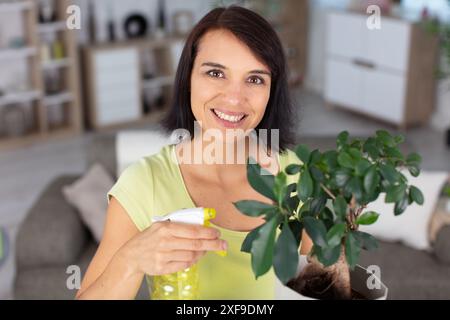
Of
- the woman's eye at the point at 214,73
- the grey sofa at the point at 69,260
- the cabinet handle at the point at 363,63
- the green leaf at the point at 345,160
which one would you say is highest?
the woman's eye at the point at 214,73

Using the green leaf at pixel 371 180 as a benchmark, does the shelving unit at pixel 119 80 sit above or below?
below

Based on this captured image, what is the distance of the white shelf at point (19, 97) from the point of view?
596 centimetres

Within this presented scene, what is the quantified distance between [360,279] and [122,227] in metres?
0.48

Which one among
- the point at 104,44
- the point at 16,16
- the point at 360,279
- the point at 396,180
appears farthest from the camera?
the point at 104,44

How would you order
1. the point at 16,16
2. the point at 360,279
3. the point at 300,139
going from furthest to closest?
the point at 16,16, the point at 300,139, the point at 360,279

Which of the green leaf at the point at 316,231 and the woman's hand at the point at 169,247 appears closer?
the green leaf at the point at 316,231

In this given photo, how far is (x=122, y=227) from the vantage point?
1.26 meters

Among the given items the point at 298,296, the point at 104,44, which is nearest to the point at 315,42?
the point at 104,44

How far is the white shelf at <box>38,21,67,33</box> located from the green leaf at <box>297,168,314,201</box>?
5.61 m

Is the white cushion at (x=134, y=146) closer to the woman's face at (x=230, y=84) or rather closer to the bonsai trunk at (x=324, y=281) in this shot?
the woman's face at (x=230, y=84)

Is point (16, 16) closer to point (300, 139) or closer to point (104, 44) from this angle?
point (104, 44)

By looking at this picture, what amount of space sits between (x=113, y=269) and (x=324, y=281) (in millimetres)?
315

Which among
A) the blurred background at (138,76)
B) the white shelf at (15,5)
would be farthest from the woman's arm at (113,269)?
the white shelf at (15,5)

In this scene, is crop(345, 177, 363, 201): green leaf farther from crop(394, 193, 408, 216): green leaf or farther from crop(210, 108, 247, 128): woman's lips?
crop(210, 108, 247, 128): woman's lips
